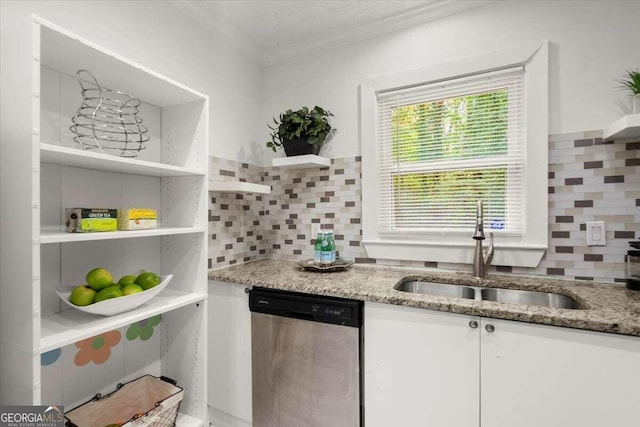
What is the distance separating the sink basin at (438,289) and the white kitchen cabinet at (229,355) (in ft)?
2.81

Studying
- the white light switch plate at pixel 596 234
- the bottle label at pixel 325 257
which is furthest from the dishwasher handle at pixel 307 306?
the white light switch plate at pixel 596 234

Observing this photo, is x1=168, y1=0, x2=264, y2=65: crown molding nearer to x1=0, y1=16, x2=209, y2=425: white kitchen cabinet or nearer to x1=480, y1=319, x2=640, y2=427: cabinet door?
x1=0, y1=16, x2=209, y2=425: white kitchen cabinet

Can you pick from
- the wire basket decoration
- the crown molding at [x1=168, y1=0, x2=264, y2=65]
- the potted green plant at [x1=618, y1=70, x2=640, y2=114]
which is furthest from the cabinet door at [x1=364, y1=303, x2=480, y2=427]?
the crown molding at [x1=168, y1=0, x2=264, y2=65]

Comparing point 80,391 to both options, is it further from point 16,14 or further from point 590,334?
point 590,334

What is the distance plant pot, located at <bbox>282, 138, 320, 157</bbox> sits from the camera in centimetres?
204

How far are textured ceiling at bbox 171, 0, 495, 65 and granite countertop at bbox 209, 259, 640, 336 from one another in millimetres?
1525

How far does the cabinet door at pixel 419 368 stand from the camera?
1207 mm

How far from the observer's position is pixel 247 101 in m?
2.30

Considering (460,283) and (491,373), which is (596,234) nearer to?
(460,283)

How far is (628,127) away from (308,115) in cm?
158

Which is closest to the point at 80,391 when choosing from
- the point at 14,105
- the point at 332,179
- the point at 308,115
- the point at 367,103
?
the point at 14,105

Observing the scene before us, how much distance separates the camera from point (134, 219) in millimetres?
1263

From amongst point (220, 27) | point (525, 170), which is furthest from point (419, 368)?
point (220, 27)

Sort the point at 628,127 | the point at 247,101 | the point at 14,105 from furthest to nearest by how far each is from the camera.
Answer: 1. the point at 247,101
2. the point at 628,127
3. the point at 14,105
